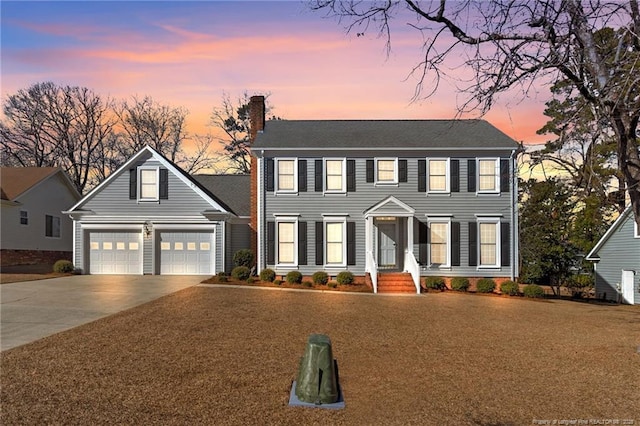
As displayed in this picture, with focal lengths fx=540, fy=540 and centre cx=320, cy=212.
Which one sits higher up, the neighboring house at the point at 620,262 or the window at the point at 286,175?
the window at the point at 286,175

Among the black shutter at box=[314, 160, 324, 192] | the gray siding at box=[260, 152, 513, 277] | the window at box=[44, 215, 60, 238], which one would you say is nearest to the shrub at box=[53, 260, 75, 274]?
the gray siding at box=[260, 152, 513, 277]

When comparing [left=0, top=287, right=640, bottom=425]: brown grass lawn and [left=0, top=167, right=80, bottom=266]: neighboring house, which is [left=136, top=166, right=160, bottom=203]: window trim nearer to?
[left=0, top=167, right=80, bottom=266]: neighboring house

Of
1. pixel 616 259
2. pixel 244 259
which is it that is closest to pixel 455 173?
pixel 616 259

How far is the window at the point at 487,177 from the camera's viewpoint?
2444 cm

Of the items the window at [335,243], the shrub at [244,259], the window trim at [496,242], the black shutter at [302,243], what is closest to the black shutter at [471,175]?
the window trim at [496,242]

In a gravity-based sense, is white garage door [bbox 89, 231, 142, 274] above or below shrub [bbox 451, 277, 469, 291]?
above

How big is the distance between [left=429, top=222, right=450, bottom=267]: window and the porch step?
2170 mm

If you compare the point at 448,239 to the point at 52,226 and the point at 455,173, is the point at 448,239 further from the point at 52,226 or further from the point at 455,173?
the point at 52,226

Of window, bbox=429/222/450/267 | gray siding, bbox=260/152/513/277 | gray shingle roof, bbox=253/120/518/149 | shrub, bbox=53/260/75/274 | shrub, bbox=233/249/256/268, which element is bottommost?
shrub, bbox=53/260/75/274

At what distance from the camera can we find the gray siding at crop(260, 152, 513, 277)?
24.3 metres

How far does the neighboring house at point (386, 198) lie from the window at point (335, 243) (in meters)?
0.05

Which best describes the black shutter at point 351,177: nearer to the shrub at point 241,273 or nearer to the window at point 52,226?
the shrub at point 241,273

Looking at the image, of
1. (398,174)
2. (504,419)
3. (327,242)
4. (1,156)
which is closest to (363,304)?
→ (327,242)

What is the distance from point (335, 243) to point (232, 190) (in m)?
8.36
